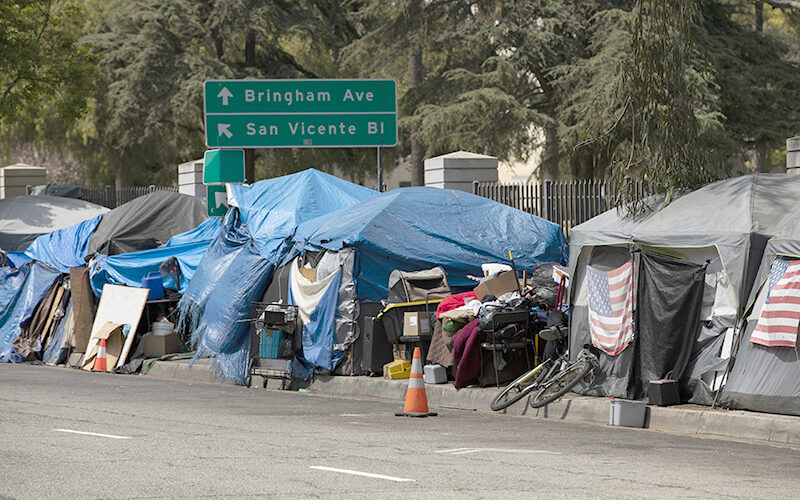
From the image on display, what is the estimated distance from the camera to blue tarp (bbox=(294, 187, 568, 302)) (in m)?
17.9

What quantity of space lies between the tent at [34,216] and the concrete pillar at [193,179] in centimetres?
202

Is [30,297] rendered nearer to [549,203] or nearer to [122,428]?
[549,203]

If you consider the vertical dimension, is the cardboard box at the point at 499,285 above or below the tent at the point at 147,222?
below

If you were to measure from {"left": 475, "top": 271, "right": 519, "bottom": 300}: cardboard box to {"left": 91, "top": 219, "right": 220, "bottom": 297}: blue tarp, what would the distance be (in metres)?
6.94

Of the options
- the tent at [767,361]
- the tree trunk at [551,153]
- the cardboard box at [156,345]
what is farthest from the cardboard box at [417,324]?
the tree trunk at [551,153]

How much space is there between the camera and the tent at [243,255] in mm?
19125

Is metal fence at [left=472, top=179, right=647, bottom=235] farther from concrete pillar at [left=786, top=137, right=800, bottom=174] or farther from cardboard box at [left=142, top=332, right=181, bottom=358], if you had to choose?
cardboard box at [left=142, top=332, right=181, bottom=358]

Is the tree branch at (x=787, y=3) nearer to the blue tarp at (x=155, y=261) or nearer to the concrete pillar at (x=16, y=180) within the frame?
the blue tarp at (x=155, y=261)

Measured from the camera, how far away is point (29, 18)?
1384 inches

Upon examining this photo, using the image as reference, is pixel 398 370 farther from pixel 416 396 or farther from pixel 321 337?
pixel 416 396

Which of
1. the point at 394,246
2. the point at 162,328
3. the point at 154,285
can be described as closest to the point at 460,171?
the point at 394,246

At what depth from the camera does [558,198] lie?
71.2 feet

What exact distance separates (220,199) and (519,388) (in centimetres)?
914

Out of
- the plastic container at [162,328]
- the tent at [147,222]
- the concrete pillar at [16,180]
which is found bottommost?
the plastic container at [162,328]
